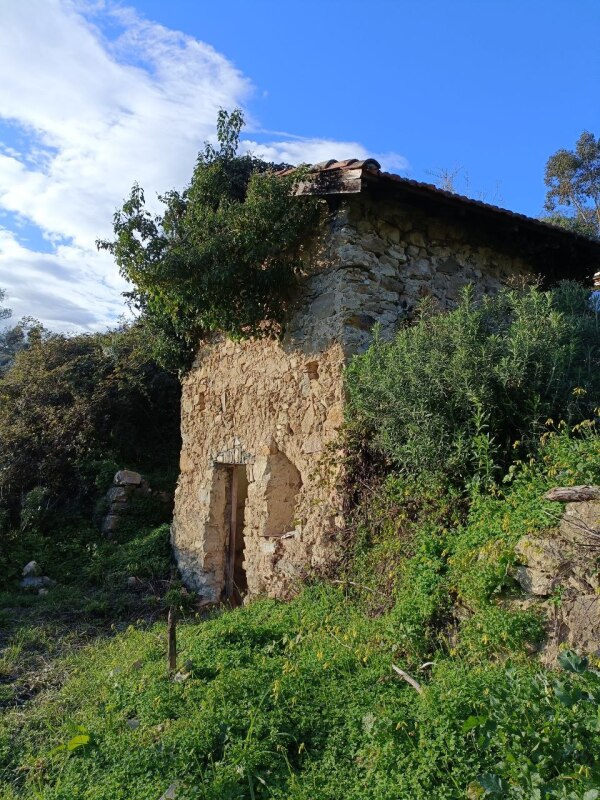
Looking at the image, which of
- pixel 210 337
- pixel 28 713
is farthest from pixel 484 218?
pixel 28 713

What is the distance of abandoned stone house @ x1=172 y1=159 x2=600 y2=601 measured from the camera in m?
6.73

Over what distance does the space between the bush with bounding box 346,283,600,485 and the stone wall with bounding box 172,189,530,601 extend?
1.23m

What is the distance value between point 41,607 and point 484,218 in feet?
23.5

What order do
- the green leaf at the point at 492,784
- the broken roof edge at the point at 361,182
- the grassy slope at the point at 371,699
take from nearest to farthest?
the green leaf at the point at 492,784
the grassy slope at the point at 371,699
the broken roof edge at the point at 361,182

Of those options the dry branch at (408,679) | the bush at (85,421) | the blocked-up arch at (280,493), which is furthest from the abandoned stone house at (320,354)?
the bush at (85,421)

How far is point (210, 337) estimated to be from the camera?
897cm

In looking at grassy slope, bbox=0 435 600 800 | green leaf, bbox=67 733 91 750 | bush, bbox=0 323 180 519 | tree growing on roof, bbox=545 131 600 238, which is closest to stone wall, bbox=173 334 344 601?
grassy slope, bbox=0 435 600 800

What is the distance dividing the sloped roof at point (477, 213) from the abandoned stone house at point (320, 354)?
2cm

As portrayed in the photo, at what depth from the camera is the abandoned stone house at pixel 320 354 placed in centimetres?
673

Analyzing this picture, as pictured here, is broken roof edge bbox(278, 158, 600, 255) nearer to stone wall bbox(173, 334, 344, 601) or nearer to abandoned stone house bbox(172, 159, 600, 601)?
abandoned stone house bbox(172, 159, 600, 601)

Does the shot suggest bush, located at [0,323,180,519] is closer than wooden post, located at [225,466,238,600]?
No

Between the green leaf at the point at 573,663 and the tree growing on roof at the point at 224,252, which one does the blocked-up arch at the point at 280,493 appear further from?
the green leaf at the point at 573,663

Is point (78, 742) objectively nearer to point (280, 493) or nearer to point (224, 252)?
point (280, 493)

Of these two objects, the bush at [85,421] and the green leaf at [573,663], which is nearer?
the green leaf at [573,663]
